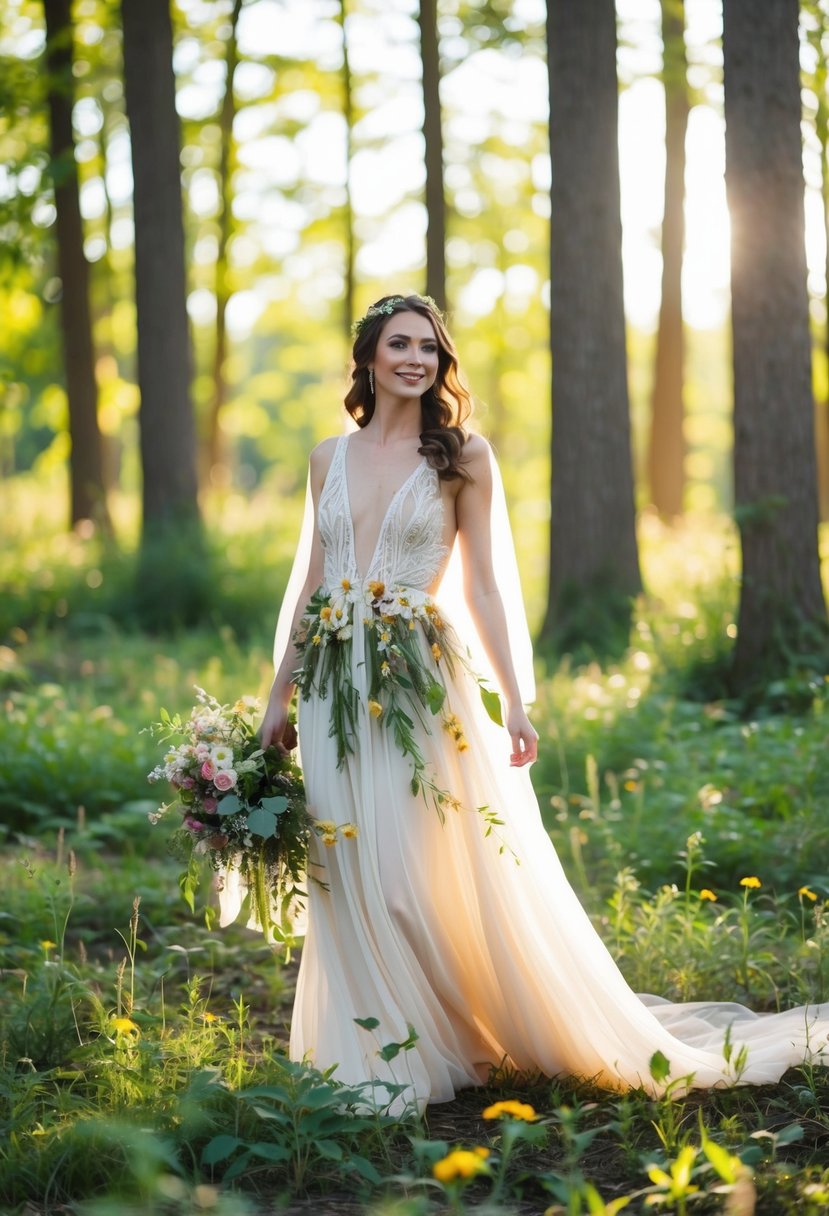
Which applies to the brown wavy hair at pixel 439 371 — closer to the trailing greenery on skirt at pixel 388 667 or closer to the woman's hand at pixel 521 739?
the trailing greenery on skirt at pixel 388 667

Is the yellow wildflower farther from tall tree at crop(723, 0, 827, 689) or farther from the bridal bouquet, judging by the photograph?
tall tree at crop(723, 0, 827, 689)

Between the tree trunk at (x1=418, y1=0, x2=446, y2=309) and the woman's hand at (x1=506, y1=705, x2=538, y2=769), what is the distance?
1019 centimetres

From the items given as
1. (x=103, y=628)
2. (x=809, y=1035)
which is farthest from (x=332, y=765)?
(x=103, y=628)

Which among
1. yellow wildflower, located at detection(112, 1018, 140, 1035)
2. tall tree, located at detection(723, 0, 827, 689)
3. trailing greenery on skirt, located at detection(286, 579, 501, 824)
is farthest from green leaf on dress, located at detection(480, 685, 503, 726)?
tall tree, located at detection(723, 0, 827, 689)

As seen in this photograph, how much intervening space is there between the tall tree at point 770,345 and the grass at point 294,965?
1.99 ft

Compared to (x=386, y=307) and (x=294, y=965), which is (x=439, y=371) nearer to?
(x=386, y=307)

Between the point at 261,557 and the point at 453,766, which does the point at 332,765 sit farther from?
the point at 261,557

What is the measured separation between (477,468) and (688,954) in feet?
6.78

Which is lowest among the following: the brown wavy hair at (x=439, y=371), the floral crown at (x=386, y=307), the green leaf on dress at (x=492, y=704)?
the green leaf on dress at (x=492, y=704)

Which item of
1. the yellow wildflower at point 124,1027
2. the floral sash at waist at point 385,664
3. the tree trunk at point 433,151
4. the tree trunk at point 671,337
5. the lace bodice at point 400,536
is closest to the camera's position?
the yellow wildflower at point 124,1027

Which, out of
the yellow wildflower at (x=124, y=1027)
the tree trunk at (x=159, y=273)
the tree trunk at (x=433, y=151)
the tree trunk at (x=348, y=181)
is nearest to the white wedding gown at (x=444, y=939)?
the yellow wildflower at (x=124, y=1027)

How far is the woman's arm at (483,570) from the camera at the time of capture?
435 centimetres

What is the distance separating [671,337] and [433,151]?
4.69 metres

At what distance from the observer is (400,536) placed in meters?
4.26
